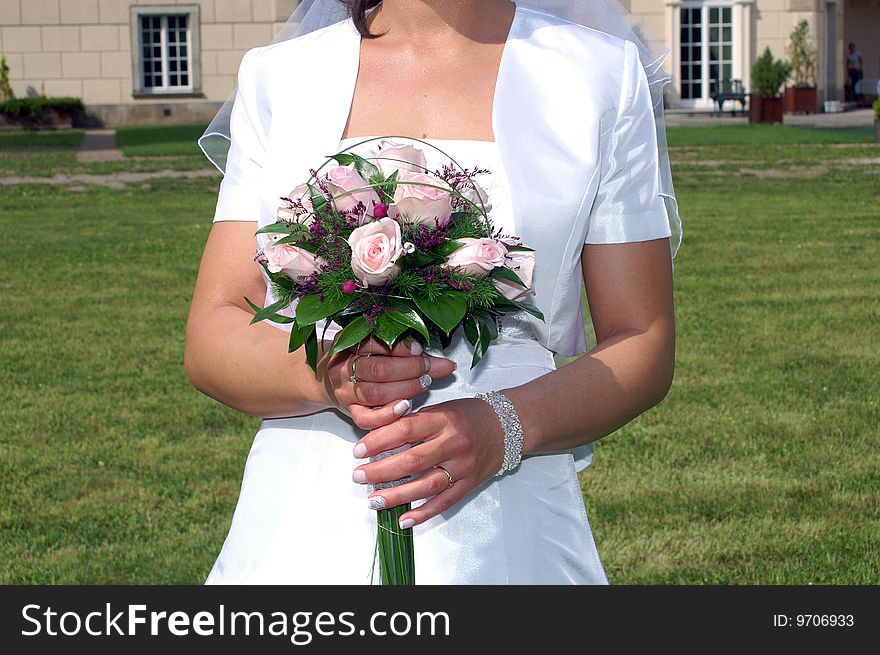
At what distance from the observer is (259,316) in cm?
224

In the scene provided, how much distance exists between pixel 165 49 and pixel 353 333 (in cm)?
3848

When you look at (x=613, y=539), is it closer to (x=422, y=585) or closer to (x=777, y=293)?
(x=422, y=585)

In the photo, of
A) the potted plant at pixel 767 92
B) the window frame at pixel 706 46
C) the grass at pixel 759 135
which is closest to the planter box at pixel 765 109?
the potted plant at pixel 767 92

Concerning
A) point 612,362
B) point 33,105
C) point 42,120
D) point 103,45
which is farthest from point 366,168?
point 103,45

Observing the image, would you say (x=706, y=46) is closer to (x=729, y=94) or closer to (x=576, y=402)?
(x=729, y=94)

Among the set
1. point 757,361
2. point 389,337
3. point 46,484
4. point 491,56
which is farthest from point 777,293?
point 389,337

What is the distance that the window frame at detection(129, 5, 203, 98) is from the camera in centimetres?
3803

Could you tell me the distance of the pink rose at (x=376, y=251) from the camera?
1.99m

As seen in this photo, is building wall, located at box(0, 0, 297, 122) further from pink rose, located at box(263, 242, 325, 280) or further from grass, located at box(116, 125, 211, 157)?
pink rose, located at box(263, 242, 325, 280)

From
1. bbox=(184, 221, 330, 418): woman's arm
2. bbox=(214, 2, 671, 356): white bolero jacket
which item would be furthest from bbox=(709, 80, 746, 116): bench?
bbox=(184, 221, 330, 418): woman's arm

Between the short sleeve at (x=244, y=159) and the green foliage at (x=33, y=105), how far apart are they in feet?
117

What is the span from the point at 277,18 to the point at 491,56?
37.0 metres

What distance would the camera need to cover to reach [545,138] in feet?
8.34

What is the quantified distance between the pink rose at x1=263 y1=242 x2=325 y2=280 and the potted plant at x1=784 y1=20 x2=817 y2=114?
125ft
